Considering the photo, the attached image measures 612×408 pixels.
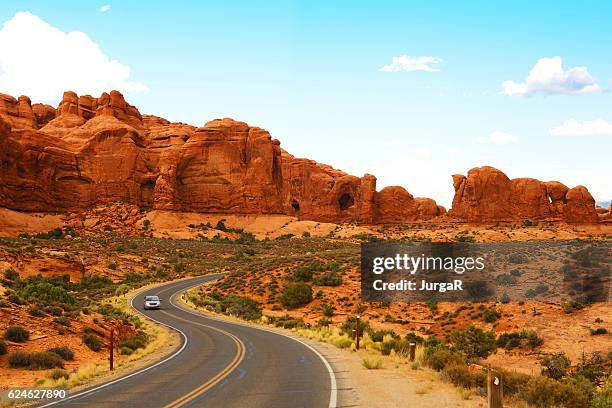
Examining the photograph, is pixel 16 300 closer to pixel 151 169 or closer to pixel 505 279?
pixel 505 279

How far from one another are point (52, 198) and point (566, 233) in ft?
296

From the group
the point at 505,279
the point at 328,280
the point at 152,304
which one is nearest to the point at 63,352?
the point at 152,304

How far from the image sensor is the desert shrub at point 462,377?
505 inches

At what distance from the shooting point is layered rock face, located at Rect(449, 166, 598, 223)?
319 feet

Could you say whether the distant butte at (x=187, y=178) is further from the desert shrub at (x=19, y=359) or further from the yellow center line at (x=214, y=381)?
the yellow center line at (x=214, y=381)

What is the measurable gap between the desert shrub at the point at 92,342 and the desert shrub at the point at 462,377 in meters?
14.7

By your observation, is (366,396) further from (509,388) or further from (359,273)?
(359,273)

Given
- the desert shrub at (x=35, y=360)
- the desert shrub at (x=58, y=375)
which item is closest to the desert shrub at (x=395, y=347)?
the desert shrub at (x=58, y=375)

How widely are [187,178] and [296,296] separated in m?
68.7

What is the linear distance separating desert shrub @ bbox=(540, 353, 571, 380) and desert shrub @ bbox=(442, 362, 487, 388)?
218 inches

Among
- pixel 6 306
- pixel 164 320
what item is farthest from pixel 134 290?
pixel 6 306

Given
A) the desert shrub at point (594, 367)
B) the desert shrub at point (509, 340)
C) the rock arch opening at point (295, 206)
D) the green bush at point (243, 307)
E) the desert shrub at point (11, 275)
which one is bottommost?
the green bush at point (243, 307)

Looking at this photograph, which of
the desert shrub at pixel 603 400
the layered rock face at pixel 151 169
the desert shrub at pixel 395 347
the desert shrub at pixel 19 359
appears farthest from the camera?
the layered rock face at pixel 151 169

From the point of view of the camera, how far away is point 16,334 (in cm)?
1908
